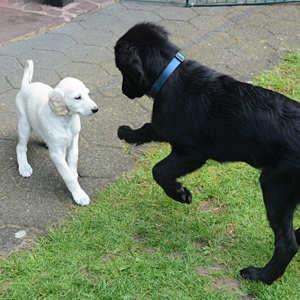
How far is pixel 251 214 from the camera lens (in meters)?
3.18

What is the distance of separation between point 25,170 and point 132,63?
136cm

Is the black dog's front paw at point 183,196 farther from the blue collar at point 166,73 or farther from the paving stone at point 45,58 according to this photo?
the paving stone at point 45,58

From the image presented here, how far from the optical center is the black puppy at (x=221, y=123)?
2.41m

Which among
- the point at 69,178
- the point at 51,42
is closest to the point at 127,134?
the point at 69,178

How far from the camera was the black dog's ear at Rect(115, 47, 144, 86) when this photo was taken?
260 centimetres

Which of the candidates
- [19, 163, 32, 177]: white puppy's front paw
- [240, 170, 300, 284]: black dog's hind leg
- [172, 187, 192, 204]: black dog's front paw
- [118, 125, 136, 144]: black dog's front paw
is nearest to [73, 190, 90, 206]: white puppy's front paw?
[19, 163, 32, 177]: white puppy's front paw

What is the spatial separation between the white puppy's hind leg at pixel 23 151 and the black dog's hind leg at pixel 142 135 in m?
0.75

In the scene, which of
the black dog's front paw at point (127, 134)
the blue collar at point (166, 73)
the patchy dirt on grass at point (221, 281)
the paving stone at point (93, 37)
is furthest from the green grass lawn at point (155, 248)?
the paving stone at point (93, 37)

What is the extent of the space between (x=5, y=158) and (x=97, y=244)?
1224 millimetres

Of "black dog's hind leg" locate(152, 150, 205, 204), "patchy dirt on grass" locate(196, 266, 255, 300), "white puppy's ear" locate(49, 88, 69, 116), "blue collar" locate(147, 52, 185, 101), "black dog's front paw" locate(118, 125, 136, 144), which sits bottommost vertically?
"patchy dirt on grass" locate(196, 266, 255, 300)

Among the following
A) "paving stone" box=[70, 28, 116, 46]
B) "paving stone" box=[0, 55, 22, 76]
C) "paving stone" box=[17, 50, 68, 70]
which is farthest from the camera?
"paving stone" box=[70, 28, 116, 46]

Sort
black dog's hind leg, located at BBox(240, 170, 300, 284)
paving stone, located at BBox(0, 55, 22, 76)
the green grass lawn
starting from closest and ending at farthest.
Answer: black dog's hind leg, located at BBox(240, 170, 300, 284)
the green grass lawn
paving stone, located at BBox(0, 55, 22, 76)

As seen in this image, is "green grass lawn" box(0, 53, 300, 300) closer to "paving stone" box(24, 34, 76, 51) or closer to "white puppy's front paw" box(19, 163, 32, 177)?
"white puppy's front paw" box(19, 163, 32, 177)

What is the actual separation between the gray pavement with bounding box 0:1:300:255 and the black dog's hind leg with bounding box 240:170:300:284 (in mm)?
1412
